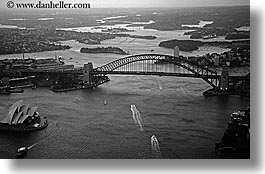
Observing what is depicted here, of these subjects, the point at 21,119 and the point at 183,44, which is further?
the point at 183,44

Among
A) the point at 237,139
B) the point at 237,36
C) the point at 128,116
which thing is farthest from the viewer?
the point at 128,116

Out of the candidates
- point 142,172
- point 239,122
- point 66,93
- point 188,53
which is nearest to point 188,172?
point 142,172

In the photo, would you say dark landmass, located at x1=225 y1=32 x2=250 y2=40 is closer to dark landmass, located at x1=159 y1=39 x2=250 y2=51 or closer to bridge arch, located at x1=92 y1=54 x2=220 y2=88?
dark landmass, located at x1=159 y1=39 x2=250 y2=51

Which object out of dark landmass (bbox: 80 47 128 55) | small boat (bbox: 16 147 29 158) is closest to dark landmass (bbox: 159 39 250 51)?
dark landmass (bbox: 80 47 128 55)

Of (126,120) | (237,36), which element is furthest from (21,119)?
(237,36)

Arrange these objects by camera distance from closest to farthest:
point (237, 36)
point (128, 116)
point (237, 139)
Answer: point (237, 139) < point (237, 36) < point (128, 116)

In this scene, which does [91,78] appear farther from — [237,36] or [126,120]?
[237,36]

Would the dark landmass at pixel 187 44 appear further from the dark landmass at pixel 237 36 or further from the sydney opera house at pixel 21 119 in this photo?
the sydney opera house at pixel 21 119
